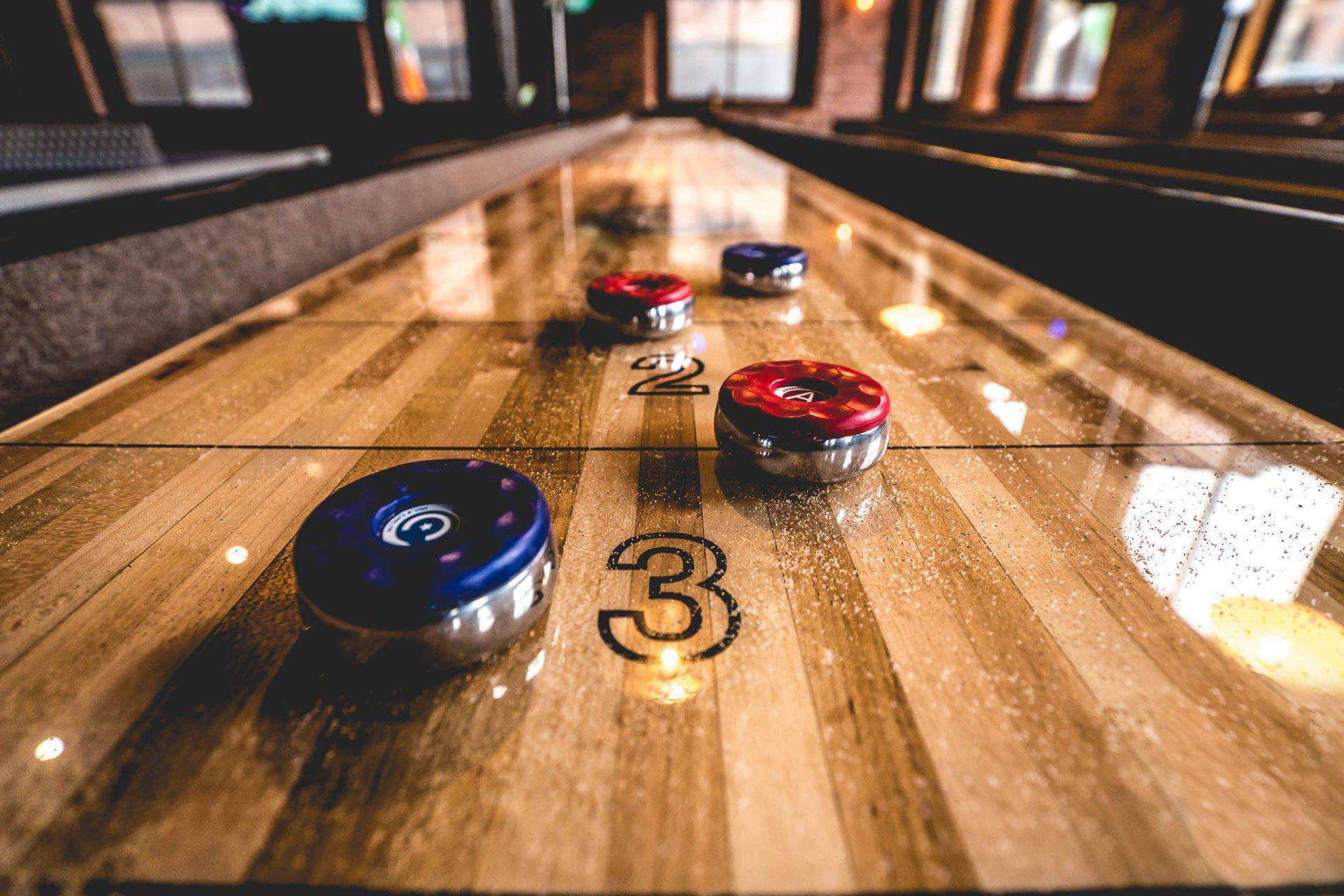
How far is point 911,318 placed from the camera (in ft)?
6.81

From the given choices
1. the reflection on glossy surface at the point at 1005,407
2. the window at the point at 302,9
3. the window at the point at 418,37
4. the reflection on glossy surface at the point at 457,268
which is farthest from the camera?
the window at the point at 418,37

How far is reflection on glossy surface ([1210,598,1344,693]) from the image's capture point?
0.79 meters

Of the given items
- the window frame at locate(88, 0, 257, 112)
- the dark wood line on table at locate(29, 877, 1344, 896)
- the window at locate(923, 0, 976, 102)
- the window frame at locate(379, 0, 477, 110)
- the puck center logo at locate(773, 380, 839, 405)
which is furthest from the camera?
the window frame at locate(88, 0, 257, 112)

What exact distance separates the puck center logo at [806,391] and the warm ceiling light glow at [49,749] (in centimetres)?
107

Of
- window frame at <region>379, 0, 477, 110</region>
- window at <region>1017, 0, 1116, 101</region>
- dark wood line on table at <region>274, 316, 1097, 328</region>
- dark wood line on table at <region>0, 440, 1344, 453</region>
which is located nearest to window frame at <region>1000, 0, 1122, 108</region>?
window at <region>1017, 0, 1116, 101</region>

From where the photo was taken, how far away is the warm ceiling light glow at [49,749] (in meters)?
0.69

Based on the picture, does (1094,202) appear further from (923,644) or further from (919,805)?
(919,805)

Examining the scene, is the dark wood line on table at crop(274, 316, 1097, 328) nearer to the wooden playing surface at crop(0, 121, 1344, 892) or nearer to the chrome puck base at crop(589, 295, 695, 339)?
the chrome puck base at crop(589, 295, 695, 339)

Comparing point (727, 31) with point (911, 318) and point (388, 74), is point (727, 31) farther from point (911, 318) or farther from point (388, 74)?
point (911, 318)

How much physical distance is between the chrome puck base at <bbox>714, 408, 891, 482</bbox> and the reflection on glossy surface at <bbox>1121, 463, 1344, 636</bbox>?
0.42 metres

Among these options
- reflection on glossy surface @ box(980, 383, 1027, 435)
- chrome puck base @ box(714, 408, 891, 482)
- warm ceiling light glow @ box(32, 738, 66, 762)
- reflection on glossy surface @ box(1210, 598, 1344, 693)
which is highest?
chrome puck base @ box(714, 408, 891, 482)

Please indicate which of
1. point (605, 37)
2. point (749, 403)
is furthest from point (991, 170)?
point (605, 37)

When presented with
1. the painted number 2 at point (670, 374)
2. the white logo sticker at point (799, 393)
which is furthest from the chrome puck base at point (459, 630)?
the painted number 2 at point (670, 374)

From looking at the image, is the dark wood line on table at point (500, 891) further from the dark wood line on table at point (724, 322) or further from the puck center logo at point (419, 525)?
the dark wood line on table at point (724, 322)
